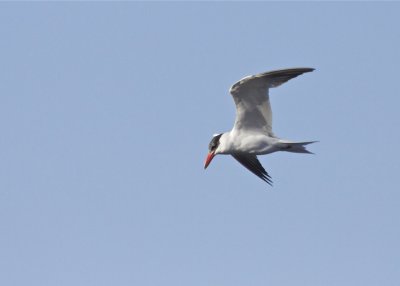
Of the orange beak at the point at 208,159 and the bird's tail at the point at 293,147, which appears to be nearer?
the bird's tail at the point at 293,147

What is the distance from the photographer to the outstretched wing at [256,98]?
2105 cm

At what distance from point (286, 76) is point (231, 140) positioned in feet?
7.75

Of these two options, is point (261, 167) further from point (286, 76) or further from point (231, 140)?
point (286, 76)

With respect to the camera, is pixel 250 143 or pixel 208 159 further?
pixel 208 159

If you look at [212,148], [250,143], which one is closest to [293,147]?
[250,143]

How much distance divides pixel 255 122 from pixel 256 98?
0.68 meters

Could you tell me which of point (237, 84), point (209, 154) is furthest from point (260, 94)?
point (209, 154)

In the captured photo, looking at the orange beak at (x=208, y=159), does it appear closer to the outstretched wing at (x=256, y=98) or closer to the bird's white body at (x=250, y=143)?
the bird's white body at (x=250, y=143)

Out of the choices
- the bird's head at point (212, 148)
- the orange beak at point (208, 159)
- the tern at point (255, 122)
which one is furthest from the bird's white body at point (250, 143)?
the orange beak at point (208, 159)

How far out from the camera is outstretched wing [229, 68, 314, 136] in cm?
2105

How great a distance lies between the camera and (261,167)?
970 inches

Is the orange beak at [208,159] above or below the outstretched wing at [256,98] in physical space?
below

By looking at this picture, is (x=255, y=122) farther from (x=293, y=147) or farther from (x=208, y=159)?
(x=208, y=159)

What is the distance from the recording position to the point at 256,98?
71.4 ft
